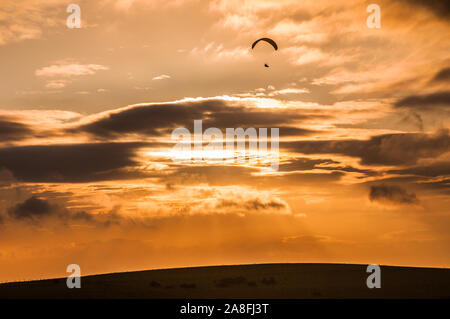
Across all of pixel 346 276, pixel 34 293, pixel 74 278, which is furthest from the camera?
pixel 346 276

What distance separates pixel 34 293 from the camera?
51.4m
